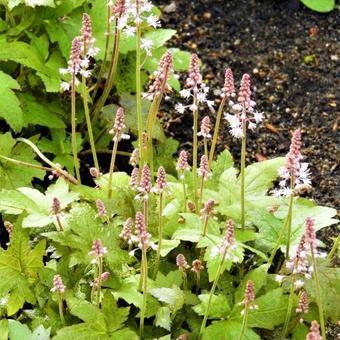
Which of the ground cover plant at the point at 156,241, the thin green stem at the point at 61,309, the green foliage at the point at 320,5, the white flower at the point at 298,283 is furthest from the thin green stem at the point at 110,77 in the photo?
the green foliage at the point at 320,5

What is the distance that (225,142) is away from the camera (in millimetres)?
4312

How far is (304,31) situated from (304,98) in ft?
2.00

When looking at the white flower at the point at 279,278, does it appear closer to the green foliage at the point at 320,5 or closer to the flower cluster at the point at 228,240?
the flower cluster at the point at 228,240

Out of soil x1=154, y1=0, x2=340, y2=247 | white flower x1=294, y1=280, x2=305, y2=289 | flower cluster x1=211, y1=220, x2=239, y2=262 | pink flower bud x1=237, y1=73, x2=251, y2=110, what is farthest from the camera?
soil x1=154, y1=0, x2=340, y2=247

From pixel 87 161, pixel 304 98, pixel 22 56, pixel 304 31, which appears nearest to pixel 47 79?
pixel 22 56

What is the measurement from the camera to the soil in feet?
14.0

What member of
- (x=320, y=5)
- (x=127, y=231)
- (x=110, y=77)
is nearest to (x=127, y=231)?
(x=127, y=231)

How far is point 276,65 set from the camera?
470 centimetres

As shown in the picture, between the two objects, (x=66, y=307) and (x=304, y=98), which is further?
(x=304, y=98)

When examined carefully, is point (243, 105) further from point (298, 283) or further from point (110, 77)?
point (110, 77)

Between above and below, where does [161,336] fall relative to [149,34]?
below

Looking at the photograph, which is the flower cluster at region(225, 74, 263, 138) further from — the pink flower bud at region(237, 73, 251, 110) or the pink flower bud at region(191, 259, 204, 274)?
the pink flower bud at region(191, 259, 204, 274)

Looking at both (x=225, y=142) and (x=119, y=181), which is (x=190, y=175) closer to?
(x=119, y=181)

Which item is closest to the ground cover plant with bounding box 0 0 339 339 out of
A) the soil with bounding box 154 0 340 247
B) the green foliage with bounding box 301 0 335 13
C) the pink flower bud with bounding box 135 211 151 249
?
the pink flower bud with bounding box 135 211 151 249
